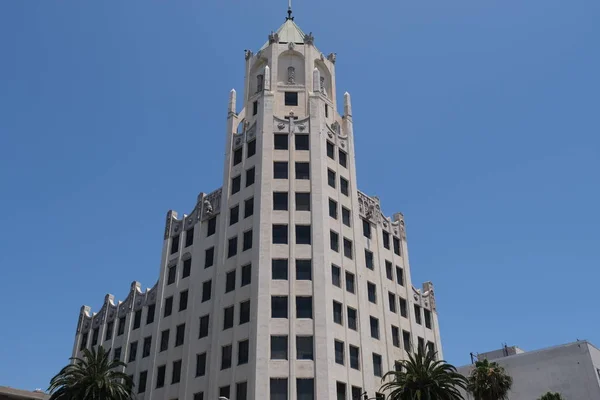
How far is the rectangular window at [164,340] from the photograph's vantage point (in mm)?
68188

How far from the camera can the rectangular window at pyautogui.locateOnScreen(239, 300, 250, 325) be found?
59.5 m

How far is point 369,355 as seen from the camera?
6153cm

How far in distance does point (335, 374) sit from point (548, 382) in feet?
92.3

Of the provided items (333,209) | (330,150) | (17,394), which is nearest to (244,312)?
(333,209)

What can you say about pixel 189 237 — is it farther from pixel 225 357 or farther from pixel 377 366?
pixel 377 366

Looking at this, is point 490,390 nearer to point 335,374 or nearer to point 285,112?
point 335,374

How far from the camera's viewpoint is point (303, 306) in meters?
59.2

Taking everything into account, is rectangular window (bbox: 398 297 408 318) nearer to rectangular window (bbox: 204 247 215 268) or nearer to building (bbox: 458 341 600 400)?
building (bbox: 458 341 600 400)

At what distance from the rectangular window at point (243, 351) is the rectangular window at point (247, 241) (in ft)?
32.3

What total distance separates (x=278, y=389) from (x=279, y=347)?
381 cm

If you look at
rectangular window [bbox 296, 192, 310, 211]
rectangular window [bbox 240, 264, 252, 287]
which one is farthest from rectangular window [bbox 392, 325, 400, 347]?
rectangular window [bbox 240, 264, 252, 287]

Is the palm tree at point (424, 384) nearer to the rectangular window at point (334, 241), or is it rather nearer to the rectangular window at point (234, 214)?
the rectangular window at point (334, 241)

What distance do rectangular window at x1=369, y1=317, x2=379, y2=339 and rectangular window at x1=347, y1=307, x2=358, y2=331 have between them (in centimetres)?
339

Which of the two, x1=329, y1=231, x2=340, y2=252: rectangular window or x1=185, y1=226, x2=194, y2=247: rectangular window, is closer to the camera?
x1=329, y1=231, x2=340, y2=252: rectangular window
